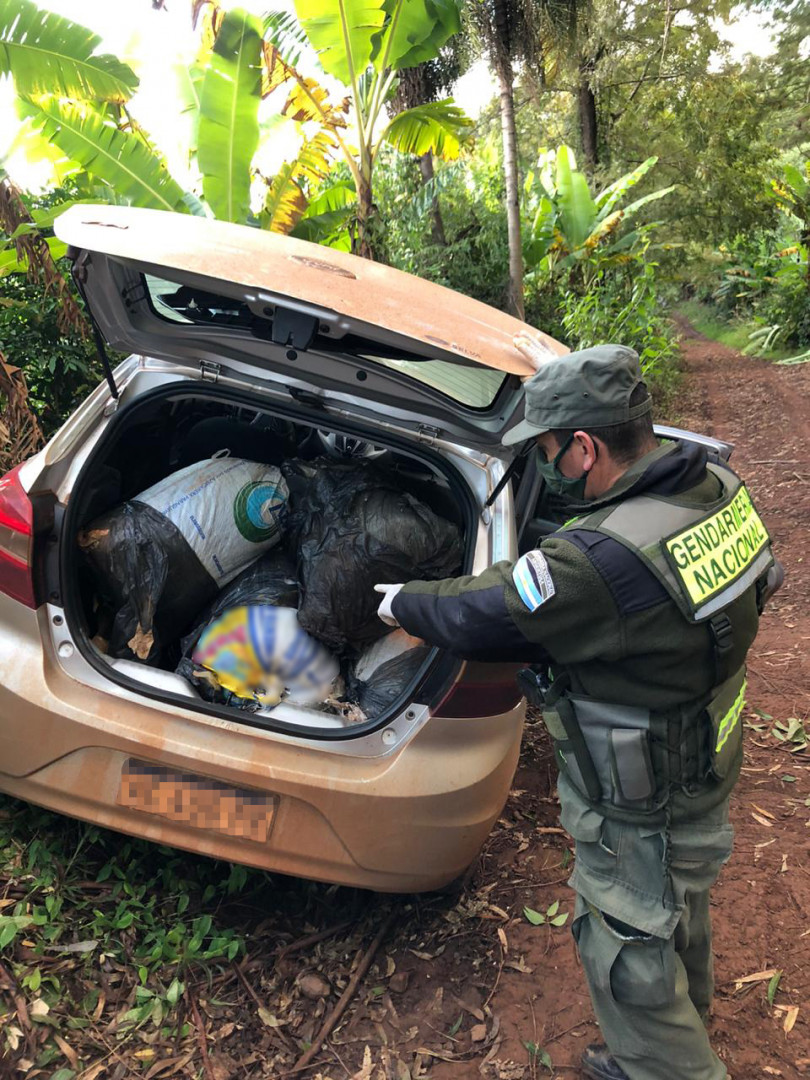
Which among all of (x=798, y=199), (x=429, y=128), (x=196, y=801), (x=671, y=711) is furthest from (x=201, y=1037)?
(x=798, y=199)

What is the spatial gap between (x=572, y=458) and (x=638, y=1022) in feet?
4.18

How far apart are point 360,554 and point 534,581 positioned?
2.98ft

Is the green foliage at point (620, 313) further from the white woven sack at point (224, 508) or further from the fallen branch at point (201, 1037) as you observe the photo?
the fallen branch at point (201, 1037)

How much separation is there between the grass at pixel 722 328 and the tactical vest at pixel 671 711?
1524 centimetres

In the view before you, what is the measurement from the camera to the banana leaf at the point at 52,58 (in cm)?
409

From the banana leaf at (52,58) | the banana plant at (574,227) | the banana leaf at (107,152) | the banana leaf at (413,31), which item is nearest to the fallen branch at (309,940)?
the banana leaf at (52,58)

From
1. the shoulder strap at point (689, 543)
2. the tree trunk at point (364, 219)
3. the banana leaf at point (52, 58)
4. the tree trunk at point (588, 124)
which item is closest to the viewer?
the shoulder strap at point (689, 543)

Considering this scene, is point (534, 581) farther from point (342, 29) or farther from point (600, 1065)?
point (342, 29)

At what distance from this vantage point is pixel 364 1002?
2.10 meters

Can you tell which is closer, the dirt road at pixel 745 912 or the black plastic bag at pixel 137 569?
the dirt road at pixel 745 912

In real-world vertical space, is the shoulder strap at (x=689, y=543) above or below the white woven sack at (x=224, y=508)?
above

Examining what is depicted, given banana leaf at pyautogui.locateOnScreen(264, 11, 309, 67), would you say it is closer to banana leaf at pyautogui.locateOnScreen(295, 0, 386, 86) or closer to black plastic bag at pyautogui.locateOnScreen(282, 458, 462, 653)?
banana leaf at pyautogui.locateOnScreen(295, 0, 386, 86)

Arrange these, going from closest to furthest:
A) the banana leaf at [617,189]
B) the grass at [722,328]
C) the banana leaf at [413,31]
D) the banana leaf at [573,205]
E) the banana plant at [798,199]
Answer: the banana leaf at [413,31], the banana leaf at [617,189], the banana leaf at [573,205], the banana plant at [798,199], the grass at [722,328]

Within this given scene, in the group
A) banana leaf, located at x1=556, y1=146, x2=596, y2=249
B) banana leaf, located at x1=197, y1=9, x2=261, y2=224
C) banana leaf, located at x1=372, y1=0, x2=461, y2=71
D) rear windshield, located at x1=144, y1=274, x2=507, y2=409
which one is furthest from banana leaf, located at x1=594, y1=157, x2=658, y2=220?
rear windshield, located at x1=144, y1=274, x2=507, y2=409
